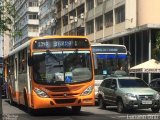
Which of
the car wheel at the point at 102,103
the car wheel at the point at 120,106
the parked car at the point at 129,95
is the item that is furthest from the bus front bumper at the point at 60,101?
the car wheel at the point at 102,103

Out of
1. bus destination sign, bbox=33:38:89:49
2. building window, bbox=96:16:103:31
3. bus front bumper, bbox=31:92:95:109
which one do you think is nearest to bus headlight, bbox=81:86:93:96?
bus front bumper, bbox=31:92:95:109

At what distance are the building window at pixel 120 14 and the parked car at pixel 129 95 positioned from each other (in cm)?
2398

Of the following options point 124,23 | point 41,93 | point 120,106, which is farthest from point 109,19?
point 41,93

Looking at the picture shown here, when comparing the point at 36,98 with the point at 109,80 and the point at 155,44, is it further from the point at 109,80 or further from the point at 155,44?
the point at 155,44

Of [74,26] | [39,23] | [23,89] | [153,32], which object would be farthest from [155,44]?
[39,23]

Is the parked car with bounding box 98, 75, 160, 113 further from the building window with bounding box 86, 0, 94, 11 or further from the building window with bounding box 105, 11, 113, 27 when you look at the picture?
the building window with bounding box 86, 0, 94, 11

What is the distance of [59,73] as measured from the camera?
66.6 ft

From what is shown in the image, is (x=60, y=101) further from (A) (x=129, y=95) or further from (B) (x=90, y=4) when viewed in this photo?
(B) (x=90, y=4)

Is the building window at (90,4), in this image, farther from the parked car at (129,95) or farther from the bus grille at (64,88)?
the bus grille at (64,88)

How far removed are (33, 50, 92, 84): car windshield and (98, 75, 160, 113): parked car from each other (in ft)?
8.89

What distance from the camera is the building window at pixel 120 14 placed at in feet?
159

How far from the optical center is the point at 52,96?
66.0 ft

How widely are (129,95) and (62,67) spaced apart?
3.63 meters

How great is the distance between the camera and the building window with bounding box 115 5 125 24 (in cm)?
4834
